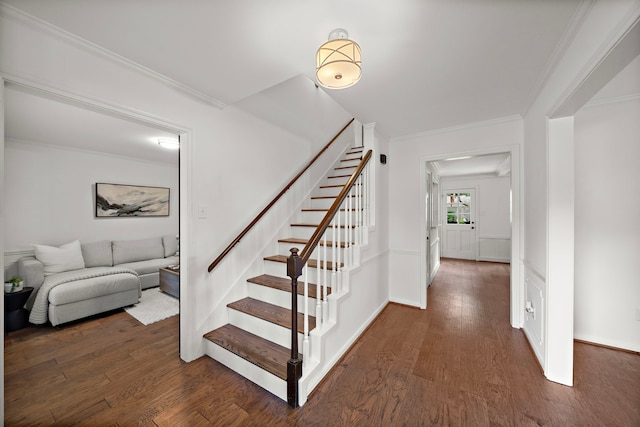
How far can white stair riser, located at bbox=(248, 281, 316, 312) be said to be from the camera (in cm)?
211

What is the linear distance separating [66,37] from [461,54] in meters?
2.50

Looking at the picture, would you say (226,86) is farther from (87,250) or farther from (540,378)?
(87,250)

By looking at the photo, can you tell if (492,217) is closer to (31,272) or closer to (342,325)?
(342,325)

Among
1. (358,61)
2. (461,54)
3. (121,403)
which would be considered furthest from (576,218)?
(121,403)

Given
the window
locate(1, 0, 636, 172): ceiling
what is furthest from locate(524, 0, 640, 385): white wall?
the window

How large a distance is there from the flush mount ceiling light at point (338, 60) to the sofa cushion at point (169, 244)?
4769mm

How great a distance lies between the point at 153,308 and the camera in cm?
325

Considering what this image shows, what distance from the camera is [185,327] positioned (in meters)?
2.06

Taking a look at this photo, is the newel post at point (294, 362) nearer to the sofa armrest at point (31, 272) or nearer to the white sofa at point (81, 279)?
the white sofa at point (81, 279)

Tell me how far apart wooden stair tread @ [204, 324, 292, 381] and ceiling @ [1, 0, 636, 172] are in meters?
2.16

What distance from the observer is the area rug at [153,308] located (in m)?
2.98

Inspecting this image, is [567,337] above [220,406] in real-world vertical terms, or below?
above

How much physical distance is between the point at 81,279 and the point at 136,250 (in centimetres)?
134

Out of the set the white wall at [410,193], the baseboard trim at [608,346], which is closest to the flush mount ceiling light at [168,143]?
the white wall at [410,193]
